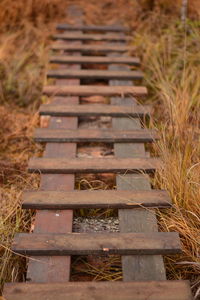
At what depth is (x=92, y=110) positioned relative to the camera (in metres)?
3.00

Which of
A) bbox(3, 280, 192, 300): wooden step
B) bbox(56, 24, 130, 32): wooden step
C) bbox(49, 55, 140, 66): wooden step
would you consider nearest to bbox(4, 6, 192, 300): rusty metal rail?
bbox(3, 280, 192, 300): wooden step

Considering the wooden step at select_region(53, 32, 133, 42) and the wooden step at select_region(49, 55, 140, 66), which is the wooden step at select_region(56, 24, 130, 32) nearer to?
the wooden step at select_region(53, 32, 133, 42)

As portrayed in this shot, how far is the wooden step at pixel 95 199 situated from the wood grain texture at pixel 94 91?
121 cm

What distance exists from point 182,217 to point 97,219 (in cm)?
45

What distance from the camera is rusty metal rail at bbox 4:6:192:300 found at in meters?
1.69

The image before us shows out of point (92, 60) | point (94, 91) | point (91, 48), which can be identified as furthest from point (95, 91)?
point (91, 48)

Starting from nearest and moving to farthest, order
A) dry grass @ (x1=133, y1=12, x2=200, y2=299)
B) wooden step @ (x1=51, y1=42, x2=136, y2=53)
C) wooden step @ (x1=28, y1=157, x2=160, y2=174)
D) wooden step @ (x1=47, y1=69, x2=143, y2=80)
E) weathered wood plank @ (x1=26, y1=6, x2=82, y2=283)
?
weathered wood plank @ (x1=26, y1=6, x2=82, y2=283), dry grass @ (x1=133, y1=12, x2=200, y2=299), wooden step @ (x1=28, y1=157, x2=160, y2=174), wooden step @ (x1=47, y1=69, x2=143, y2=80), wooden step @ (x1=51, y1=42, x2=136, y2=53)

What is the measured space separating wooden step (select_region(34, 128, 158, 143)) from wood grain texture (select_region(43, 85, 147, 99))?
1.81ft

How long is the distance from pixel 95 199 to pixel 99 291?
1.91 ft

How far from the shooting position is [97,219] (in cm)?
213

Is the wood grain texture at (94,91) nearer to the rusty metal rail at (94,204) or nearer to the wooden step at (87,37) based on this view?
the rusty metal rail at (94,204)

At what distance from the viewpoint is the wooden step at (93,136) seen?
2676 mm

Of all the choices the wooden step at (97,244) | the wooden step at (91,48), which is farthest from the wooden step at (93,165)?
the wooden step at (91,48)

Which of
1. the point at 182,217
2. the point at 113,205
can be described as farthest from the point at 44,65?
the point at 182,217
